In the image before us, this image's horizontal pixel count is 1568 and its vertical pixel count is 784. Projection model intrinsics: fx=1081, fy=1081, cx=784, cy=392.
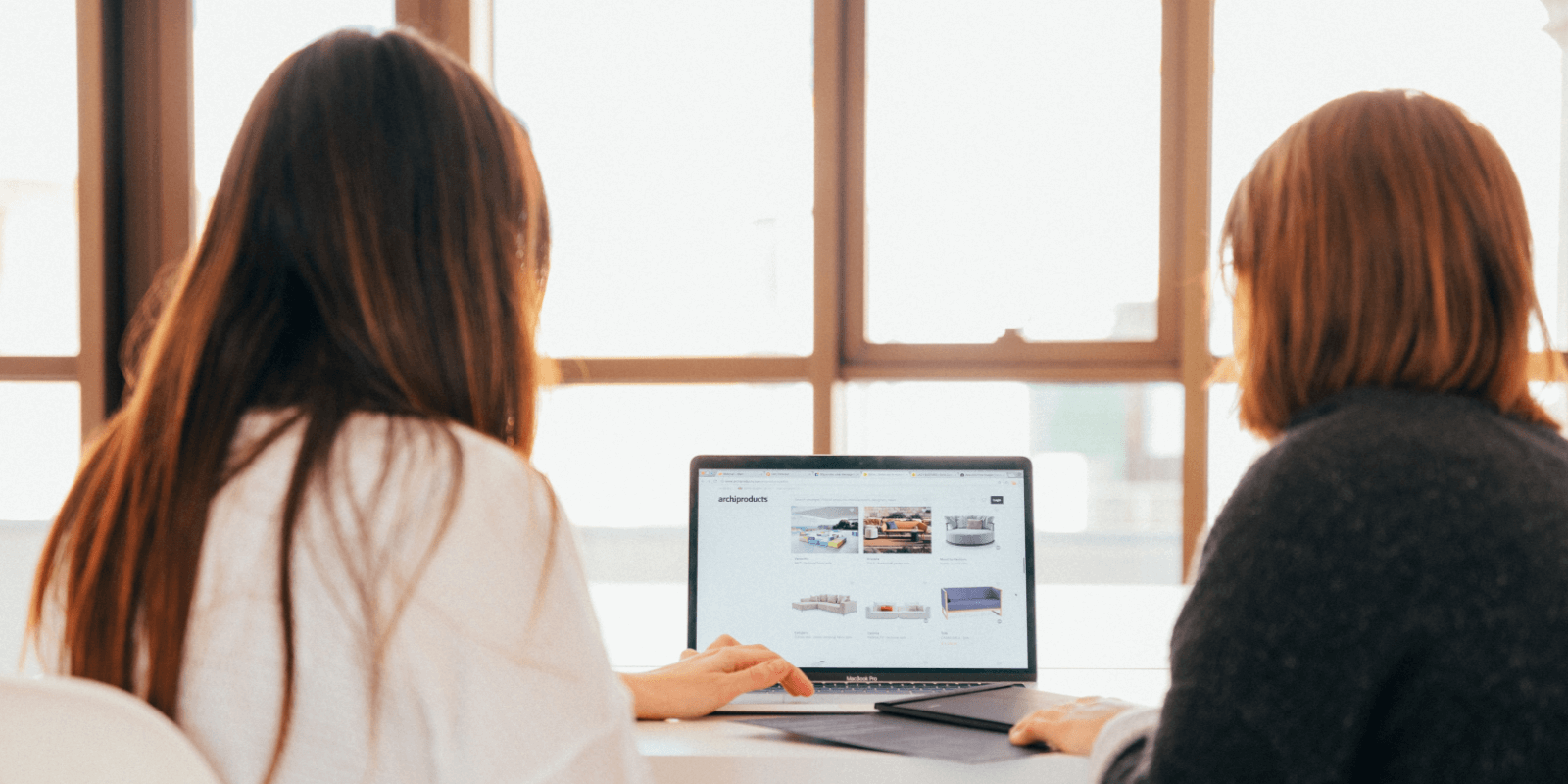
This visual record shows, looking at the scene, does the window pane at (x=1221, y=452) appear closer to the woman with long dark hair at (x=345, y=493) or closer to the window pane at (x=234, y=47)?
the woman with long dark hair at (x=345, y=493)

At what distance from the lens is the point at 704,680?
1188 millimetres

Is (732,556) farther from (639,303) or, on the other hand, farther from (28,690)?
(639,303)

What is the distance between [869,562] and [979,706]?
24 cm

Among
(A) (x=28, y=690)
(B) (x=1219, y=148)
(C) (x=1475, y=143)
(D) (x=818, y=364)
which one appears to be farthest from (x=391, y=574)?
(B) (x=1219, y=148)

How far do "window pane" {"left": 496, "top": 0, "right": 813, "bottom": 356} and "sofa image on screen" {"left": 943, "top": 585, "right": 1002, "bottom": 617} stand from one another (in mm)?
1269

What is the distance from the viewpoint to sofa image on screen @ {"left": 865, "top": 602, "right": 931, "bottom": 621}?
1351mm

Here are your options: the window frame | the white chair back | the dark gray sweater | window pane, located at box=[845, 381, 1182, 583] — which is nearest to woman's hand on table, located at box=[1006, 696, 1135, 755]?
the dark gray sweater

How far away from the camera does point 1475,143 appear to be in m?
0.78

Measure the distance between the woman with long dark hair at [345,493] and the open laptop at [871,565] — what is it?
662mm

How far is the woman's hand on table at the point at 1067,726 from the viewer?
3.38 ft

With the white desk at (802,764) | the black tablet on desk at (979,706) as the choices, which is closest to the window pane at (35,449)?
the white desk at (802,764)

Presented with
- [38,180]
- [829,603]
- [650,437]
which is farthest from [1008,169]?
[38,180]

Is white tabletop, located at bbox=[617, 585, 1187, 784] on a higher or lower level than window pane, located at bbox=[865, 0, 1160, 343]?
lower

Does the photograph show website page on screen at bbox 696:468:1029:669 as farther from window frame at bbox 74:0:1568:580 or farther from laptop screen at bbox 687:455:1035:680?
window frame at bbox 74:0:1568:580
